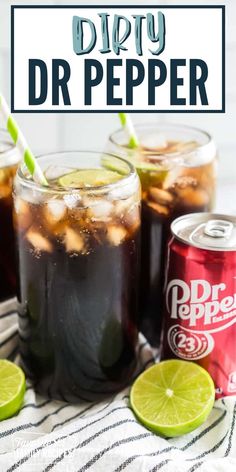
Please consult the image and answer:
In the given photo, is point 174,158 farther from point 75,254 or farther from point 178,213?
point 75,254

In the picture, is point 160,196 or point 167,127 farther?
point 167,127

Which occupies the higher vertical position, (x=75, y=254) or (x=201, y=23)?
(x=201, y=23)

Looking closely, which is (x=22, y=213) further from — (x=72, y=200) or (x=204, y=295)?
(x=204, y=295)

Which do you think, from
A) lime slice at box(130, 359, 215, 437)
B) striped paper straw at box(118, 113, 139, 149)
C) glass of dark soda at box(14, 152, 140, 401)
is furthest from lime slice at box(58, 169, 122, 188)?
lime slice at box(130, 359, 215, 437)

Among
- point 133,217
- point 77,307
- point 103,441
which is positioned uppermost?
point 133,217

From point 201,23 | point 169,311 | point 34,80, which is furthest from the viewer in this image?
point 201,23

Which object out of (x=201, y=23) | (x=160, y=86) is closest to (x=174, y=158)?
(x=160, y=86)

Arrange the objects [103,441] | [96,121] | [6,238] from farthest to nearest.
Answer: [96,121] < [6,238] < [103,441]

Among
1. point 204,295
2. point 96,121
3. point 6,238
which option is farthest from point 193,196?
point 96,121
